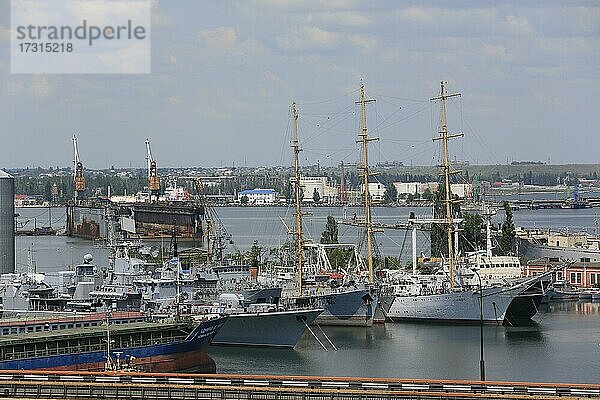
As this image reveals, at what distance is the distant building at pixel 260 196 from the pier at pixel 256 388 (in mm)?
118334

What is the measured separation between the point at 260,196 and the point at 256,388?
123m

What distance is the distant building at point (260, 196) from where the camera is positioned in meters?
137

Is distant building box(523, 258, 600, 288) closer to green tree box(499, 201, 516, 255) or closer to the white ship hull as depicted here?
green tree box(499, 201, 516, 255)

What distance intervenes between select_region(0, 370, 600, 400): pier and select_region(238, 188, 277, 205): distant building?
118 metres

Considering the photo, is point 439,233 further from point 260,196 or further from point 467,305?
point 260,196

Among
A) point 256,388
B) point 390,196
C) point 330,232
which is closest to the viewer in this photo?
point 256,388

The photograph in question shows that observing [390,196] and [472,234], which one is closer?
[472,234]

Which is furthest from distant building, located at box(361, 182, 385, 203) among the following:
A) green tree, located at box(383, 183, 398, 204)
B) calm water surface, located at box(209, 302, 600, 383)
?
calm water surface, located at box(209, 302, 600, 383)

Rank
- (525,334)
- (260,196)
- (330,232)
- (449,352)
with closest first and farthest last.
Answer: (449,352) → (525,334) → (330,232) → (260,196)

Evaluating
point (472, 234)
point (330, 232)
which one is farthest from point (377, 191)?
point (472, 234)

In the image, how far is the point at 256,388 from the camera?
1612 cm

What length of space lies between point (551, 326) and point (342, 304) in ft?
17.7

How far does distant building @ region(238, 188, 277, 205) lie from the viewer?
137125mm

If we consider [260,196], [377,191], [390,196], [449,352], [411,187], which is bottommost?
[449,352]
